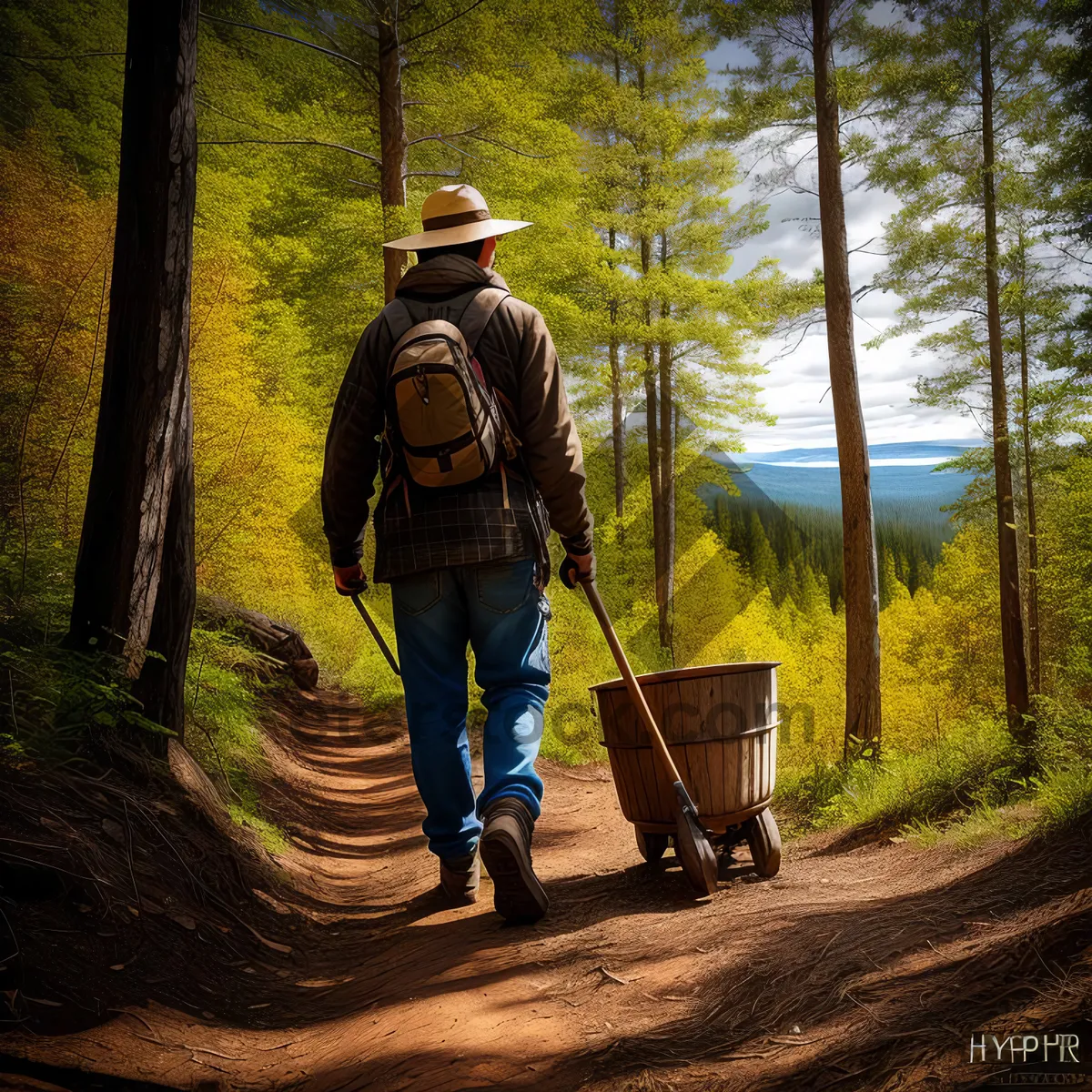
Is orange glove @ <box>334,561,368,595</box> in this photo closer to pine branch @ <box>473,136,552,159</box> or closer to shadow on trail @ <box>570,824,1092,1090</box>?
shadow on trail @ <box>570,824,1092,1090</box>

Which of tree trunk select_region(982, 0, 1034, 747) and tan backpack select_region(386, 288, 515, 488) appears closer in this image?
tan backpack select_region(386, 288, 515, 488)

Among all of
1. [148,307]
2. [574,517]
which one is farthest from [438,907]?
[148,307]

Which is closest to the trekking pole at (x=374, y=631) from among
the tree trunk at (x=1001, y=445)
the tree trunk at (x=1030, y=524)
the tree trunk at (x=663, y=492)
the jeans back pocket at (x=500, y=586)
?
the jeans back pocket at (x=500, y=586)

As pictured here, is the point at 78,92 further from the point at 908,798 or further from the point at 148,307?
the point at 908,798

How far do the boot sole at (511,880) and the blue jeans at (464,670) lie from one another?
23 centimetres

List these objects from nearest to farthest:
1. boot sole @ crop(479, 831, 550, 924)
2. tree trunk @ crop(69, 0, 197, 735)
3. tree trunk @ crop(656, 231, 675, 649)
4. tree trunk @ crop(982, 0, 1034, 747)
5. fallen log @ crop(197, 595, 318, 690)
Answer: boot sole @ crop(479, 831, 550, 924)
tree trunk @ crop(69, 0, 197, 735)
fallen log @ crop(197, 595, 318, 690)
tree trunk @ crop(982, 0, 1034, 747)
tree trunk @ crop(656, 231, 675, 649)

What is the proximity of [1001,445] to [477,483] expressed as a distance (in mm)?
10405

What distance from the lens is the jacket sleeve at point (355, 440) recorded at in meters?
2.82

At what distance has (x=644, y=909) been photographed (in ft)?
8.84

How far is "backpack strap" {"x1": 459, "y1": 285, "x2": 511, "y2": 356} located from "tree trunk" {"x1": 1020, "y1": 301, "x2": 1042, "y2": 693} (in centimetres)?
1057

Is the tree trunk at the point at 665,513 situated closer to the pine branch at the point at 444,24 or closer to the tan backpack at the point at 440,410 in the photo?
the pine branch at the point at 444,24

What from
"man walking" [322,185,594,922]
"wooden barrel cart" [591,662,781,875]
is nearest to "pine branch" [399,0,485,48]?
"man walking" [322,185,594,922]

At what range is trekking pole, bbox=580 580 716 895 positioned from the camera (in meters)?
2.73

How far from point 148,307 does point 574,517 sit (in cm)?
196
